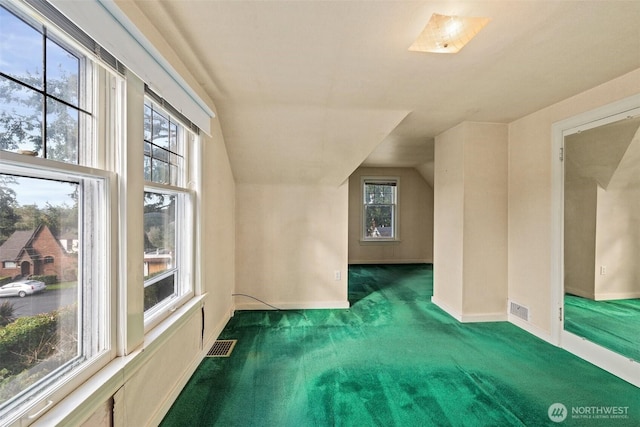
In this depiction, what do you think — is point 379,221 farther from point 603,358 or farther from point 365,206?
point 603,358

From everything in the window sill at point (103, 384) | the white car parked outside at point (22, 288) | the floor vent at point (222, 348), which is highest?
the white car parked outside at point (22, 288)

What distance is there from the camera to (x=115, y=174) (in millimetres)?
1175

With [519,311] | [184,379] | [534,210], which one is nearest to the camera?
[184,379]

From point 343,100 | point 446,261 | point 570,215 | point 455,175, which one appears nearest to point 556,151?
point 570,215

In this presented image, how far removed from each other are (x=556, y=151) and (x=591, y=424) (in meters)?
2.11

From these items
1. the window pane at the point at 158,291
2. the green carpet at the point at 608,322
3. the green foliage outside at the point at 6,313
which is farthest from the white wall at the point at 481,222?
the green foliage outside at the point at 6,313

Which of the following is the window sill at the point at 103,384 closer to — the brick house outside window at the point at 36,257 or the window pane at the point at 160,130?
the brick house outside window at the point at 36,257

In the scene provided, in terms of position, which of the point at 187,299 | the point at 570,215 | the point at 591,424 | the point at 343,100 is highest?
the point at 343,100

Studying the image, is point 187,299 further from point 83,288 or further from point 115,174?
point 115,174

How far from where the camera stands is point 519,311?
8.85 ft

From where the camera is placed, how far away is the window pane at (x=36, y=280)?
31.7 inches

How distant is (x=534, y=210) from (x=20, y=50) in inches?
144

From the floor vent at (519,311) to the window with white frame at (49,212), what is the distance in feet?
11.4

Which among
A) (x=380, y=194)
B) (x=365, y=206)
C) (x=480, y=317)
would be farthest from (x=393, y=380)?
(x=380, y=194)
